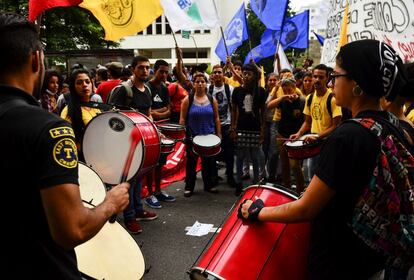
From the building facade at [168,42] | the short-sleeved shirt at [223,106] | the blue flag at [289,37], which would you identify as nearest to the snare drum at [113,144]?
the short-sleeved shirt at [223,106]

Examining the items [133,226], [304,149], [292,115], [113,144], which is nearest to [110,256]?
[113,144]

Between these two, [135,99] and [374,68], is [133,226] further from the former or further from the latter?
[374,68]

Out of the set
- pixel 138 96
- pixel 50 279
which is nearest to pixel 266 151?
pixel 138 96

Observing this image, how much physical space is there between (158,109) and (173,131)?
2.61ft

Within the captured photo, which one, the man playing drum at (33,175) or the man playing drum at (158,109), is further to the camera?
the man playing drum at (158,109)

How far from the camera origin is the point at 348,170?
155 centimetres

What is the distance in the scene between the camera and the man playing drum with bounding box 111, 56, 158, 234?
4.78 m

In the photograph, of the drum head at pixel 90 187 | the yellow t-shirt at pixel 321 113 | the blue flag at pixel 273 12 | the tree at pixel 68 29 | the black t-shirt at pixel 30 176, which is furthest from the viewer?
the tree at pixel 68 29

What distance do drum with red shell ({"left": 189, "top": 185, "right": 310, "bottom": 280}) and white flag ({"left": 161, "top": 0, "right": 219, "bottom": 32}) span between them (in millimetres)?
5102

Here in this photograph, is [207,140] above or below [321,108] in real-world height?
below

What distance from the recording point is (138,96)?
495cm

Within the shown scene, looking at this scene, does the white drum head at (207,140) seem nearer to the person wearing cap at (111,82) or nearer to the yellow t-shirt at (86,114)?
the person wearing cap at (111,82)

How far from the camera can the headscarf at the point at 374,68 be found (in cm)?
161

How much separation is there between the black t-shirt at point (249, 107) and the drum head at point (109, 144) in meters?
2.88
